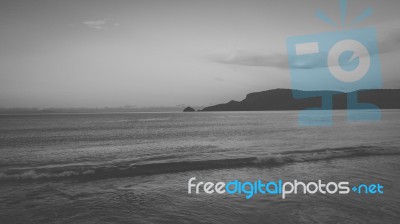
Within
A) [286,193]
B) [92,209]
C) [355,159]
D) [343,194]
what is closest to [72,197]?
[92,209]

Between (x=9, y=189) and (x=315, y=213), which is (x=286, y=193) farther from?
(x=9, y=189)

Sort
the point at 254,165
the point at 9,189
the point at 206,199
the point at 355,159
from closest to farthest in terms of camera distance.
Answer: the point at 206,199
the point at 9,189
the point at 254,165
the point at 355,159

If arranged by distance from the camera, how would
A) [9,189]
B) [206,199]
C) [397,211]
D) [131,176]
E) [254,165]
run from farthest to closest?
[254,165]
[131,176]
[9,189]
[206,199]
[397,211]

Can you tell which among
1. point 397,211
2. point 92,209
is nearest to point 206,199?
point 92,209

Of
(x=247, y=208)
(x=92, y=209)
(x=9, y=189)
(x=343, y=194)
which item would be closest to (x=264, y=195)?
(x=247, y=208)

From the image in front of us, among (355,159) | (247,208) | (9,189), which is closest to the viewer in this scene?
(247,208)

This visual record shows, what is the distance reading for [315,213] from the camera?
27.5 ft

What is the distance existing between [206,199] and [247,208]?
195 cm

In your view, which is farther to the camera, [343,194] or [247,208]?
[343,194]

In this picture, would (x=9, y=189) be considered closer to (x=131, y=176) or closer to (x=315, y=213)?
(x=131, y=176)

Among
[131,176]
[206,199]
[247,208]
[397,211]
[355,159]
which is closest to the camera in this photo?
[397,211]

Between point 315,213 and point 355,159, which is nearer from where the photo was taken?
point 315,213

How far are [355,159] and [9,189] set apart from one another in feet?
73.3

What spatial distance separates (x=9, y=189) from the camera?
1201 cm
